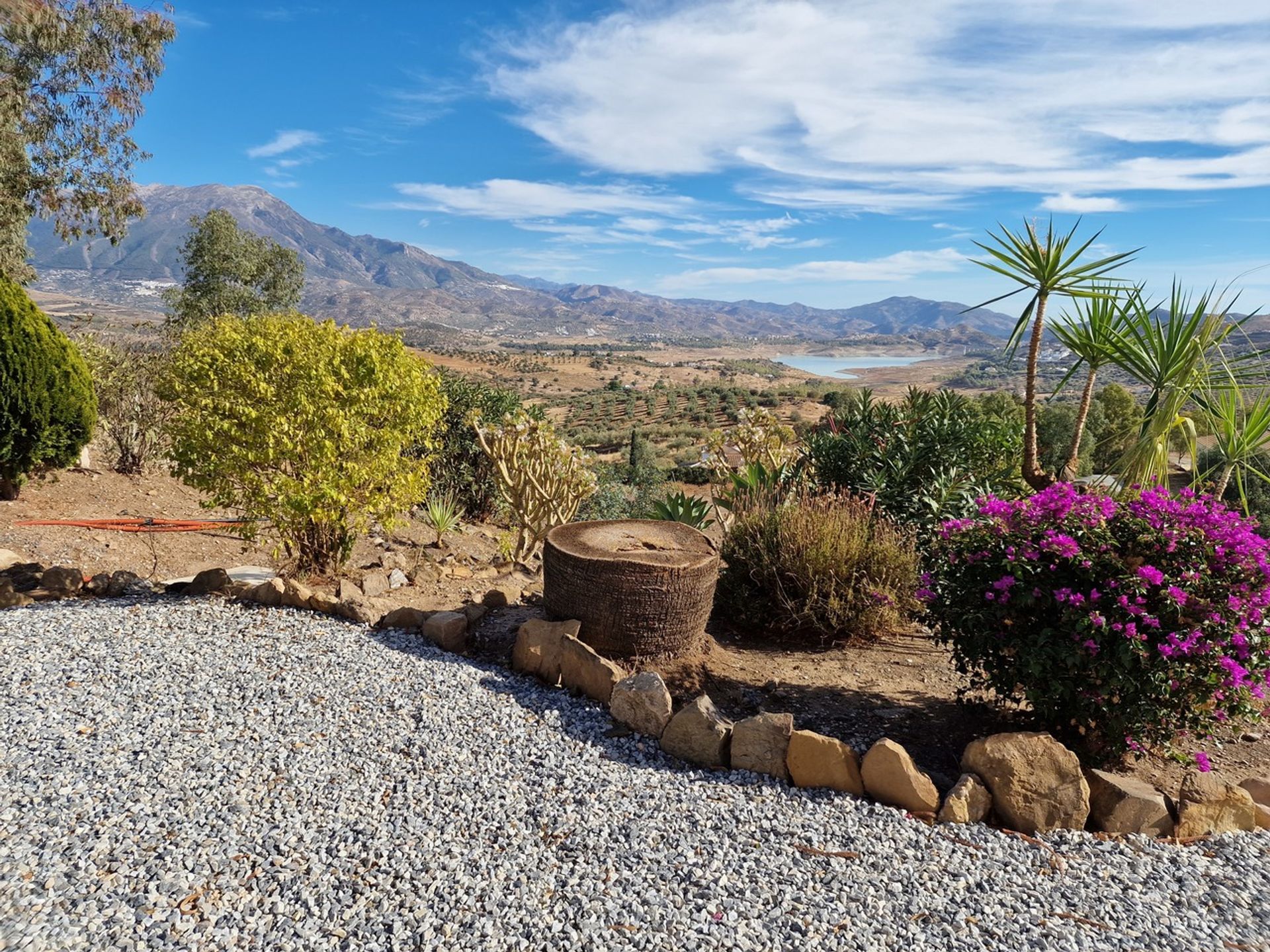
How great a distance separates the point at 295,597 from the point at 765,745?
3849mm

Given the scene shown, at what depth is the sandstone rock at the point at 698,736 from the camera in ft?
13.3

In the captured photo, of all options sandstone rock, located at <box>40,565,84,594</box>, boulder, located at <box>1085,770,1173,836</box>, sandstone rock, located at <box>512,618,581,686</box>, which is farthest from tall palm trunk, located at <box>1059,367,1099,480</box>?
sandstone rock, located at <box>40,565,84,594</box>

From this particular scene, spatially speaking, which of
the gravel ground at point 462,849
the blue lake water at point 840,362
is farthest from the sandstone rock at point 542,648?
the blue lake water at point 840,362

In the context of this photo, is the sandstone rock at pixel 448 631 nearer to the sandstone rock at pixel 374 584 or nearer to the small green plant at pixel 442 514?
the sandstone rock at pixel 374 584

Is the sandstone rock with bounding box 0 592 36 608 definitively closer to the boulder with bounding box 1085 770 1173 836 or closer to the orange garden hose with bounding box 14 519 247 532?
the orange garden hose with bounding box 14 519 247 532

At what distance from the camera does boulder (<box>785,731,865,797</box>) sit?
3.81 metres

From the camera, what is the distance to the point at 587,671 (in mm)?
4703

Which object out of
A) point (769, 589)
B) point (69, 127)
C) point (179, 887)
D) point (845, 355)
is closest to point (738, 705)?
point (769, 589)

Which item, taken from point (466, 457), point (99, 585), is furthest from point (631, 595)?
point (466, 457)

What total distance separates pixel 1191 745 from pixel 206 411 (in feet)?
23.6

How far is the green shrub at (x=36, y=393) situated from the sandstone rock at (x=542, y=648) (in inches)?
229

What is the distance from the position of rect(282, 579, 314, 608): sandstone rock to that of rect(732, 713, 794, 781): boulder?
3.60 meters

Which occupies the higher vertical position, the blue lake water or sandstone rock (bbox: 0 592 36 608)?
the blue lake water

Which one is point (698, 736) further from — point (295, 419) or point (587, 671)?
point (295, 419)
